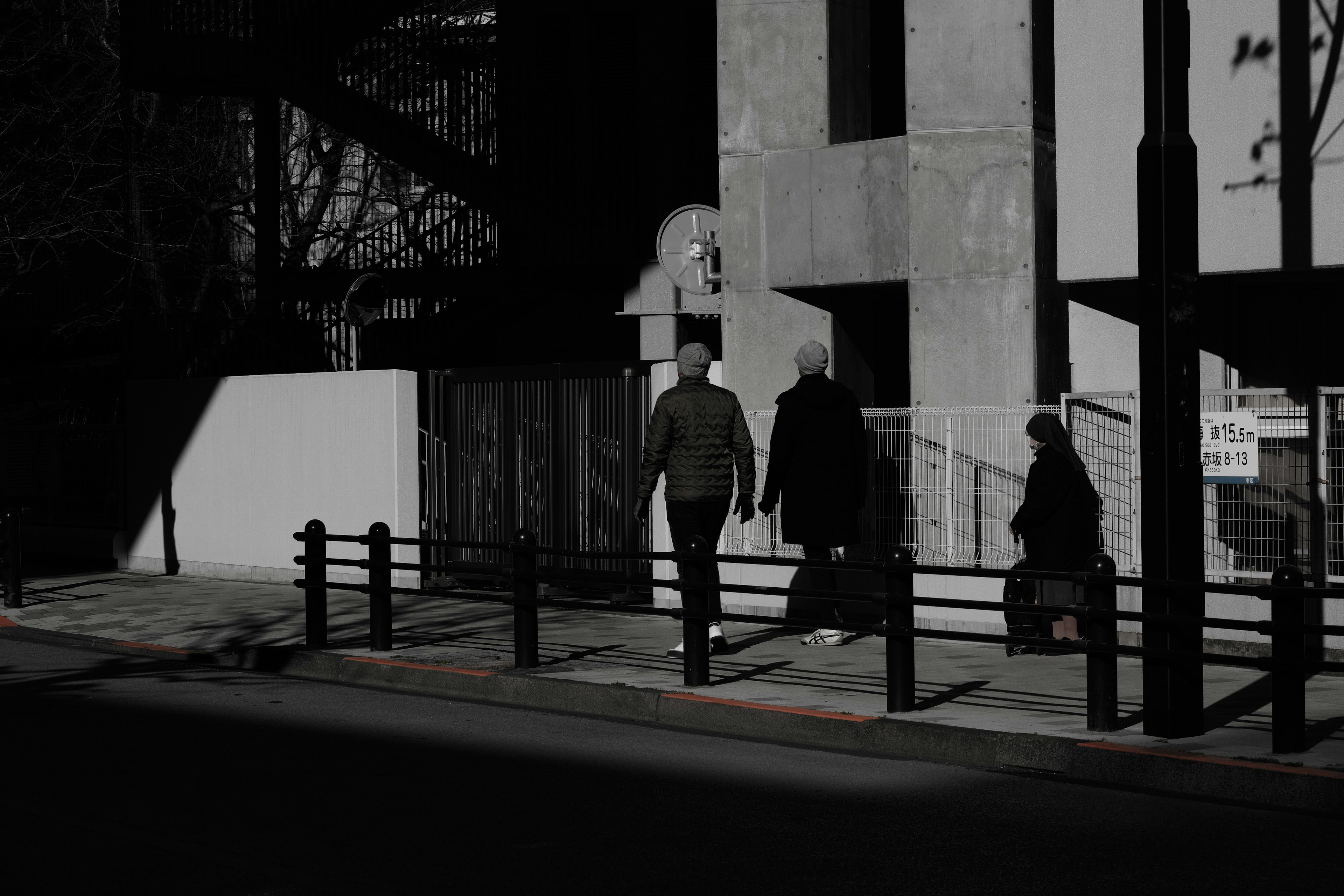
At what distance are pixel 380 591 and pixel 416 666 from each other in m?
0.69

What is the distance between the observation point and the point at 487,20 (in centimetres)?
2736

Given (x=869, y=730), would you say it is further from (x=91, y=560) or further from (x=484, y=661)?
(x=91, y=560)

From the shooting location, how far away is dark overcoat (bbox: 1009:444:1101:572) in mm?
11016

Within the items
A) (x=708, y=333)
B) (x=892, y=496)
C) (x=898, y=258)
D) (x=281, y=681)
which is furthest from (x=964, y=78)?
(x=708, y=333)

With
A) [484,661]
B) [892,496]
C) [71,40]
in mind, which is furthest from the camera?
[71,40]

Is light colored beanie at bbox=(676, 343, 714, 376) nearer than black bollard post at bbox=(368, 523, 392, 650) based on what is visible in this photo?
No

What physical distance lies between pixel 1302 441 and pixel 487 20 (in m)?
19.1

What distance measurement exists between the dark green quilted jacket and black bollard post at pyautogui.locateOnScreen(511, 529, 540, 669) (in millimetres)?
1059

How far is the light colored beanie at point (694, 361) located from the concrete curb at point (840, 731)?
2306 mm

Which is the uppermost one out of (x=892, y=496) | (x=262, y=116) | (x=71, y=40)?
(x=71, y=40)

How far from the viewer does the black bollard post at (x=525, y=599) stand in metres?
10.2

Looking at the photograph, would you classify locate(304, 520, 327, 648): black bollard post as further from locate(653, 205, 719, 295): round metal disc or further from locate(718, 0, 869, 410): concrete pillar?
locate(653, 205, 719, 295): round metal disc

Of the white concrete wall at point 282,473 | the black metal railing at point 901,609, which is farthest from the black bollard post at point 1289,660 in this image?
the white concrete wall at point 282,473

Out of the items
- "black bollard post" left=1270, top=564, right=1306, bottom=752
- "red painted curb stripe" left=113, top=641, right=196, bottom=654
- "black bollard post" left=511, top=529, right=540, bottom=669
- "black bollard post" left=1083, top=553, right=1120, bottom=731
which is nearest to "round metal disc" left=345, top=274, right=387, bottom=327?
"red painted curb stripe" left=113, top=641, right=196, bottom=654
